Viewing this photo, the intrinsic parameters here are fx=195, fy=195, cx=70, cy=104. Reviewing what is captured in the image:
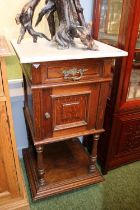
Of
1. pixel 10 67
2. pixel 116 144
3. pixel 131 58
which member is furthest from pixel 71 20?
pixel 116 144

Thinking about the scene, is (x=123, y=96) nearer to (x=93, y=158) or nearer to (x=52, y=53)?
(x=93, y=158)

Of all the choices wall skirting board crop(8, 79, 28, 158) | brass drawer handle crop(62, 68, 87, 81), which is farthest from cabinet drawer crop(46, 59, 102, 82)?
wall skirting board crop(8, 79, 28, 158)

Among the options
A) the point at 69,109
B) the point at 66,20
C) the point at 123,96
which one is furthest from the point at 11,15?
the point at 123,96

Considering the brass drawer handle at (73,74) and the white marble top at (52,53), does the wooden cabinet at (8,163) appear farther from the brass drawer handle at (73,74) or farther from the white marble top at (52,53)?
the brass drawer handle at (73,74)

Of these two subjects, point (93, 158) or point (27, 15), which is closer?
point (27, 15)

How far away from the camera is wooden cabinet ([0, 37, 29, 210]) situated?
3.17 feet

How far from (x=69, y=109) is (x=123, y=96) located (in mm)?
442

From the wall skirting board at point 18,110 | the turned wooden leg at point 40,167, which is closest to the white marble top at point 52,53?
the wall skirting board at point 18,110

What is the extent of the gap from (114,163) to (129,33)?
1018mm

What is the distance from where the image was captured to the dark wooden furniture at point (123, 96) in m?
1.15

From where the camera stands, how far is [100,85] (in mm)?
1106

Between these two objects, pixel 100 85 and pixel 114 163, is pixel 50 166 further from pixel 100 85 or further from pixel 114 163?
pixel 100 85

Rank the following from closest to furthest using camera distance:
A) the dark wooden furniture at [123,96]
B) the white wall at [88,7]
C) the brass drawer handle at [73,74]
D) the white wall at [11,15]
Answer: the brass drawer handle at [73,74]
the dark wooden furniture at [123,96]
the white wall at [11,15]
the white wall at [88,7]

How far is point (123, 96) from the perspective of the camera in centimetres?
133
